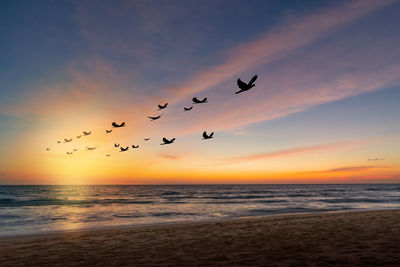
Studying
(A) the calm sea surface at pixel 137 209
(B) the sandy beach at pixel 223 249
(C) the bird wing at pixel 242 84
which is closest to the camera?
(B) the sandy beach at pixel 223 249

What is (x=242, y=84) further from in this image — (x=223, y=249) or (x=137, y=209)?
(x=137, y=209)

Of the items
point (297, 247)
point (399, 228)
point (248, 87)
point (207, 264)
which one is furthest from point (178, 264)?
point (399, 228)

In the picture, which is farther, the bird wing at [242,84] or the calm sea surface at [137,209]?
the calm sea surface at [137,209]

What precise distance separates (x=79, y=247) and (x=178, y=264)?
575cm

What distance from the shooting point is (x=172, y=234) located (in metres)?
14.3

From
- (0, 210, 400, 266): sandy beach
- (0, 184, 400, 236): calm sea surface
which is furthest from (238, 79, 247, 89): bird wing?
(0, 184, 400, 236): calm sea surface

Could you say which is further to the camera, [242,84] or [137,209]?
[137,209]

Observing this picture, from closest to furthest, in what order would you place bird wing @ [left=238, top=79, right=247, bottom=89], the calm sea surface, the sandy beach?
the sandy beach
bird wing @ [left=238, top=79, right=247, bottom=89]
the calm sea surface

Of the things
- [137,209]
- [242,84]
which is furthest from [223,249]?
[137,209]

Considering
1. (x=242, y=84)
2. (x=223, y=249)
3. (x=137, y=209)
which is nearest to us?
(x=223, y=249)

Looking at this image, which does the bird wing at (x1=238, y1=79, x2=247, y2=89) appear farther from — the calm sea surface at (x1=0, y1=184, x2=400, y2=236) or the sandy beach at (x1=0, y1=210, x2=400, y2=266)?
the calm sea surface at (x1=0, y1=184, x2=400, y2=236)

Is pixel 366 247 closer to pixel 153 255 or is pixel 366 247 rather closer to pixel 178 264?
pixel 178 264

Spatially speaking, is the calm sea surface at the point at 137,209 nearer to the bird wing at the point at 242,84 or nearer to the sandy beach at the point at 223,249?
the sandy beach at the point at 223,249

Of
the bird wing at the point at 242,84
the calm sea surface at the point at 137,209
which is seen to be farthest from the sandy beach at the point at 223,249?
the calm sea surface at the point at 137,209
